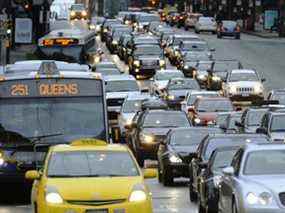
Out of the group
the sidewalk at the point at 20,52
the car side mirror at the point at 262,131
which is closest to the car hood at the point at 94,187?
the car side mirror at the point at 262,131

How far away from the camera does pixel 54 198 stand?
17812 mm

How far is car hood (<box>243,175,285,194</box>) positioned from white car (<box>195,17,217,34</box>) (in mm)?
97421

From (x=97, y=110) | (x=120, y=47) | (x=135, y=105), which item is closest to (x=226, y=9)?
(x=120, y=47)

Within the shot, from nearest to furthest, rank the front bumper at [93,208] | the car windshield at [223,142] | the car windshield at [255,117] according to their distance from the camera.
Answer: the front bumper at [93,208], the car windshield at [223,142], the car windshield at [255,117]

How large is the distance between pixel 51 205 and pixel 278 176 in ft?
10.7

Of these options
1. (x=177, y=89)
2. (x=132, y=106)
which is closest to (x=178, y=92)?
(x=177, y=89)

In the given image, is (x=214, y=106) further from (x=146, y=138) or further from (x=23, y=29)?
(x=23, y=29)

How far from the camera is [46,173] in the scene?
1881cm

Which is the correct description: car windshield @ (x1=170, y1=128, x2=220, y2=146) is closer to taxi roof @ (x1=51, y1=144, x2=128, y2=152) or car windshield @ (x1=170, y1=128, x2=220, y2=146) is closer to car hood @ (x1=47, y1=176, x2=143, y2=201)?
taxi roof @ (x1=51, y1=144, x2=128, y2=152)

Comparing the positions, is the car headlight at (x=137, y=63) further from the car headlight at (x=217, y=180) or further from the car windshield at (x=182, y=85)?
the car headlight at (x=217, y=180)

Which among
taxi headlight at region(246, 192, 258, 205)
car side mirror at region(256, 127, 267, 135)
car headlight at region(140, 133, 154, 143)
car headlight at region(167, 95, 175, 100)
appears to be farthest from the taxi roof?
car headlight at region(167, 95, 175, 100)

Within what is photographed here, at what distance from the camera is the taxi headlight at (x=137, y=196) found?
1786 centimetres

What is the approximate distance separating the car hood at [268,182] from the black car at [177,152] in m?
11.1

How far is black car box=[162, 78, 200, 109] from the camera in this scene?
5474 centimetres
